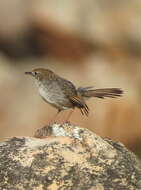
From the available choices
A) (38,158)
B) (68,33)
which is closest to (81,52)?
(68,33)

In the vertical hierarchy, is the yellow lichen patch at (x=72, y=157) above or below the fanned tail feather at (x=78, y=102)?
below

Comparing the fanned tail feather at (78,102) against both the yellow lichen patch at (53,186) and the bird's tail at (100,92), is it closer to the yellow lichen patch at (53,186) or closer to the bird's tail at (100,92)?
→ the bird's tail at (100,92)

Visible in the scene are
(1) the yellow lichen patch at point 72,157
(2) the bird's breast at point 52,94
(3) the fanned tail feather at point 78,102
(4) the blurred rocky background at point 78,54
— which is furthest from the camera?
(4) the blurred rocky background at point 78,54

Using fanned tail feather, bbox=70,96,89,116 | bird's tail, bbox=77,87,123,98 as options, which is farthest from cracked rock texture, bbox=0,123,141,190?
bird's tail, bbox=77,87,123,98

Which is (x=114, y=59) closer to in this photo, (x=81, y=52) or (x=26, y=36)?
(x=81, y=52)

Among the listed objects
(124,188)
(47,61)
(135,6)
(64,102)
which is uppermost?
(135,6)

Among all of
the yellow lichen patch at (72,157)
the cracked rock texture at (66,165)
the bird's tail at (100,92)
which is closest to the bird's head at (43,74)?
the bird's tail at (100,92)
